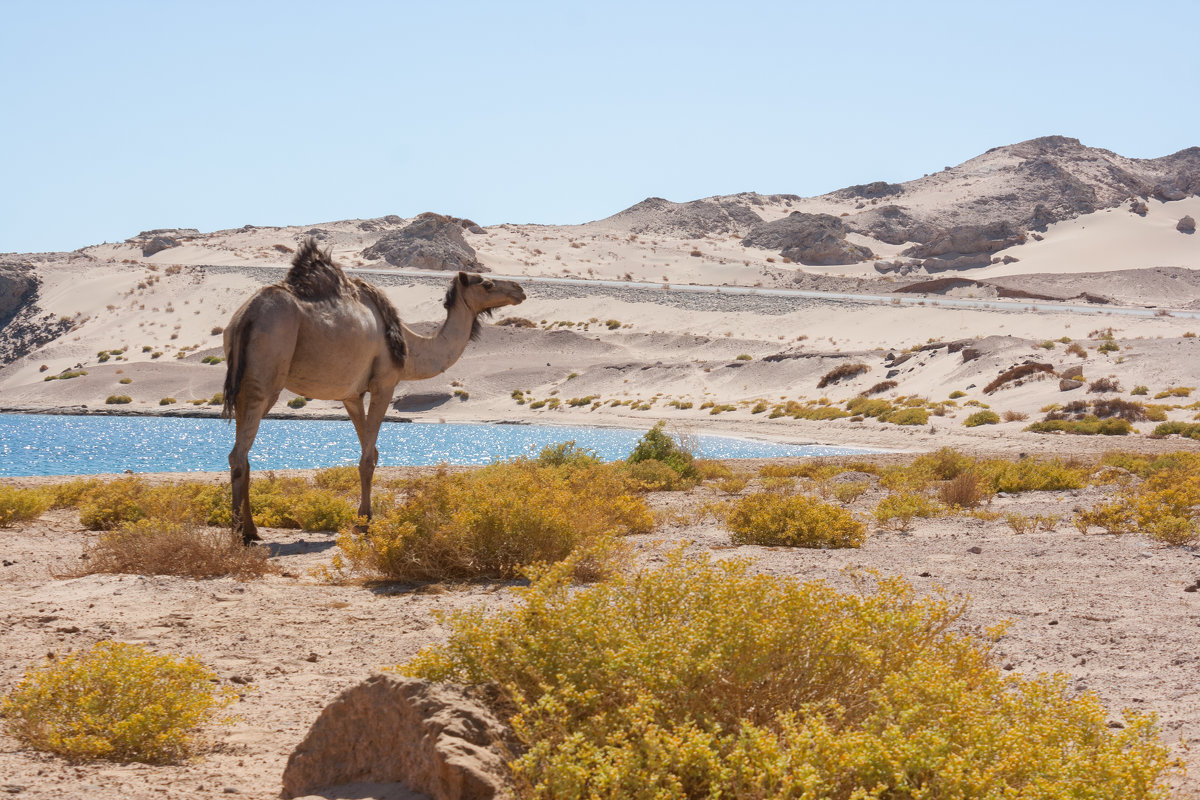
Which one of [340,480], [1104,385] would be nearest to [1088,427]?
[1104,385]

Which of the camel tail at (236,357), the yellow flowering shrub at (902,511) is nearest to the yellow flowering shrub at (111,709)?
the camel tail at (236,357)

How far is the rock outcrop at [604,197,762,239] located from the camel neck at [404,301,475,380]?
311 ft

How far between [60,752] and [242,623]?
2.45 metres

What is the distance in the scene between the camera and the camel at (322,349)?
9.62 meters

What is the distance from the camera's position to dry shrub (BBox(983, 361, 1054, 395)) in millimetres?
33031

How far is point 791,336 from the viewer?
52.2 metres

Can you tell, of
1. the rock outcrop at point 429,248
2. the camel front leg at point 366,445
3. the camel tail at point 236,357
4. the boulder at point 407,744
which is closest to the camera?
the boulder at point 407,744

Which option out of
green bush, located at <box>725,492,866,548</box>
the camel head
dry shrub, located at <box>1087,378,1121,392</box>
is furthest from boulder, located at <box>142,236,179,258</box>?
green bush, located at <box>725,492,866,548</box>

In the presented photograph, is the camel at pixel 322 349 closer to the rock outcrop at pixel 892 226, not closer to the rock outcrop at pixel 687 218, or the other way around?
the rock outcrop at pixel 892 226

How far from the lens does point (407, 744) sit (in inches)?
137

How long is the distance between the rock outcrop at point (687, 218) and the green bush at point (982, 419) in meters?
→ 78.1

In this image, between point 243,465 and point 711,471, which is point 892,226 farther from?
point 243,465

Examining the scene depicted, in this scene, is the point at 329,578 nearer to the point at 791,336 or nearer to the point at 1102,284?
the point at 791,336

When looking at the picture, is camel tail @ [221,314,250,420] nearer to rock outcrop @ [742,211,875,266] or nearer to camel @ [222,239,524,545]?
camel @ [222,239,524,545]
